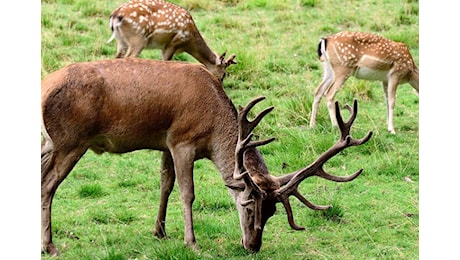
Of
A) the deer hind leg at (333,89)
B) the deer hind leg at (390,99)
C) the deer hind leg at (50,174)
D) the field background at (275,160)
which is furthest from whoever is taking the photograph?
the deer hind leg at (333,89)

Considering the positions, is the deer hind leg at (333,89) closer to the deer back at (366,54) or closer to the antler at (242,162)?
the deer back at (366,54)

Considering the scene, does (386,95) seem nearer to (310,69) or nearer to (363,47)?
(363,47)

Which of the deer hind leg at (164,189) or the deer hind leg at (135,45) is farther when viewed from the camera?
the deer hind leg at (135,45)

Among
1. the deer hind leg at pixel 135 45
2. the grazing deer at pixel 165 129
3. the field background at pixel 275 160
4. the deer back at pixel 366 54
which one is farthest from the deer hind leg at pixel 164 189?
the deer hind leg at pixel 135 45

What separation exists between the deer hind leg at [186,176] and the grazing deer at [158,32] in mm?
3936

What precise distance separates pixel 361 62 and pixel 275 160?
1751 millimetres

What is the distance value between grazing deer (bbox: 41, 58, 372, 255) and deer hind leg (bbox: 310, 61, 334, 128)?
3.12 meters

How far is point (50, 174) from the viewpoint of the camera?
5.96m

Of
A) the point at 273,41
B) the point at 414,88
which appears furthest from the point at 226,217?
the point at 273,41

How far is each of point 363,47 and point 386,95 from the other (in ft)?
1.78

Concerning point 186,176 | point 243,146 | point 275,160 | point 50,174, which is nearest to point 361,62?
point 275,160

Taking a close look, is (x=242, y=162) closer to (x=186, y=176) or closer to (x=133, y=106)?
(x=186, y=176)

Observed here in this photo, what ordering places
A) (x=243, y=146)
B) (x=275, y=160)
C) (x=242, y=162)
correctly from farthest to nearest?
(x=275, y=160)
(x=242, y=162)
(x=243, y=146)

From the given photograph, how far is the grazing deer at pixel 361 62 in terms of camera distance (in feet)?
31.1
